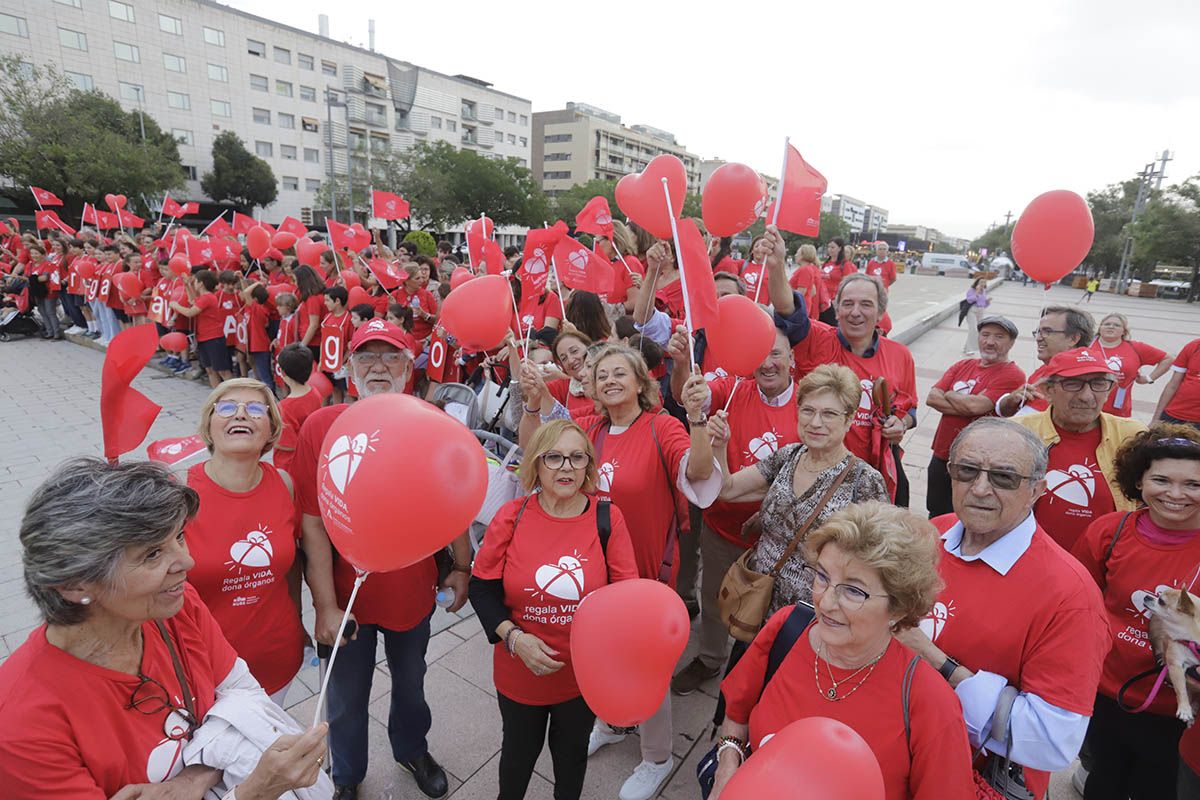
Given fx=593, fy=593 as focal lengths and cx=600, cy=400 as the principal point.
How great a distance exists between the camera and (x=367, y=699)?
2656mm

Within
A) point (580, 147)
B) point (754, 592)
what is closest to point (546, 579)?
point (754, 592)

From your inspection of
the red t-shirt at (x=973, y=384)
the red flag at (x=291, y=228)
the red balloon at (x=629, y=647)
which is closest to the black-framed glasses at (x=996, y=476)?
the red balloon at (x=629, y=647)

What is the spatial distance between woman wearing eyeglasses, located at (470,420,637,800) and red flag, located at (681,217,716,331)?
936mm

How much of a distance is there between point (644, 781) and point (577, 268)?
3389 millimetres

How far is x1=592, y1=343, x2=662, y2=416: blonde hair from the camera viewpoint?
2.89 metres

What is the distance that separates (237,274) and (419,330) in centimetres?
407

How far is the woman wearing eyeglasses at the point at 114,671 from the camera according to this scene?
51.4 inches

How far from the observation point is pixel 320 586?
242 cm

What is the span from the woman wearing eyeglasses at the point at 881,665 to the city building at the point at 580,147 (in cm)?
8489

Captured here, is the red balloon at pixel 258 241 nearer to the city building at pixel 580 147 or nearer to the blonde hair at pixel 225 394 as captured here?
the blonde hair at pixel 225 394

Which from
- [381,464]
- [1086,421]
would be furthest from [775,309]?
[381,464]

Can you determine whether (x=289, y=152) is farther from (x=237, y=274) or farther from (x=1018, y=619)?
(x=1018, y=619)

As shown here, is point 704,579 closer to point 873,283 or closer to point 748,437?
point 748,437

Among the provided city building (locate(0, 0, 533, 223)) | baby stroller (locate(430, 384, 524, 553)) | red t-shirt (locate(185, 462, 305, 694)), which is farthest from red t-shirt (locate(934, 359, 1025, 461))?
city building (locate(0, 0, 533, 223))
